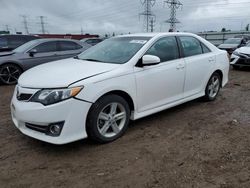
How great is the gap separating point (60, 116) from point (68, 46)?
650 cm

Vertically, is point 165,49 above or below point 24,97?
above

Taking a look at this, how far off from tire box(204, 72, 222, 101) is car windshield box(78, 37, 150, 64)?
1.95m

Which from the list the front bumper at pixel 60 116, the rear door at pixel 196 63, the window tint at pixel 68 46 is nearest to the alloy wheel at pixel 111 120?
the front bumper at pixel 60 116

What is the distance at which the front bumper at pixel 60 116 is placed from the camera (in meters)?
3.08

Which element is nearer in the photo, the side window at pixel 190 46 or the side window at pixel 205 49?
the side window at pixel 190 46

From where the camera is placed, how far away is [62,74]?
3.45 meters

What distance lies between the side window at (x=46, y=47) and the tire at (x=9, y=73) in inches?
36.0

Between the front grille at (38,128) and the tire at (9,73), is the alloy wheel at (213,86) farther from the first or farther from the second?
the tire at (9,73)

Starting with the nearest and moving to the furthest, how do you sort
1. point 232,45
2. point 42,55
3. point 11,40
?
point 42,55, point 11,40, point 232,45

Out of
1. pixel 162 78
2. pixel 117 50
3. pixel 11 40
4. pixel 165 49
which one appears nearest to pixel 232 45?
pixel 11 40

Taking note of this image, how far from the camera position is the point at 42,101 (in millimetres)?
3133

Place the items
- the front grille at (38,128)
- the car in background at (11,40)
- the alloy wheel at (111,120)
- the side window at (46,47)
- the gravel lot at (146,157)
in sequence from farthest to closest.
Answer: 1. the car in background at (11,40)
2. the side window at (46,47)
3. the alloy wheel at (111,120)
4. the front grille at (38,128)
5. the gravel lot at (146,157)

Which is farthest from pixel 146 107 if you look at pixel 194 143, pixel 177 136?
pixel 194 143

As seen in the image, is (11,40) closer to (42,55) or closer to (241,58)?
(42,55)
